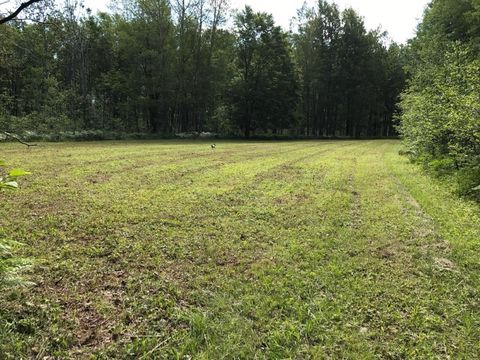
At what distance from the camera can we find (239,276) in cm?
353

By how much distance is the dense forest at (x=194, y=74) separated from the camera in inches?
1041

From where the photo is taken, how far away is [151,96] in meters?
30.7

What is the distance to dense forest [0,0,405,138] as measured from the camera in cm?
2645

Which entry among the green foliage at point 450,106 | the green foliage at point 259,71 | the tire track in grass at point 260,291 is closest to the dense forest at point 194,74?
the green foliage at point 259,71

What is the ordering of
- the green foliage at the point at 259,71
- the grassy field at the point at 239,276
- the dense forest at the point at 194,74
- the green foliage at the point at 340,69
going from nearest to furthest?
the grassy field at the point at 239,276
the dense forest at the point at 194,74
the green foliage at the point at 259,71
the green foliage at the point at 340,69

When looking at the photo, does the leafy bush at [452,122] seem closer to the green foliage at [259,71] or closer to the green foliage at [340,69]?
the green foliage at [259,71]

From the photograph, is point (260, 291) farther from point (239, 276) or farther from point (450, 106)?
point (450, 106)

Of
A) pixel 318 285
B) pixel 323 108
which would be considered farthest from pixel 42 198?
pixel 323 108

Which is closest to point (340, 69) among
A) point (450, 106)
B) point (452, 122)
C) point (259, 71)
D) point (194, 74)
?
point (259, 71)

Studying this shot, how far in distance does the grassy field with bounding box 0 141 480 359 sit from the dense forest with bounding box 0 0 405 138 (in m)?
17.6

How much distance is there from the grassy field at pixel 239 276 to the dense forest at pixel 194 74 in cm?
1764

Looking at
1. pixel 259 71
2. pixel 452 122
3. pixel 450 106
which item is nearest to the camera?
pixel 452 122

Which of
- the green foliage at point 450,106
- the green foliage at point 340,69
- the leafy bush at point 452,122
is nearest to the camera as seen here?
the leafy bush at point 452,122

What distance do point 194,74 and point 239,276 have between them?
98.5 feet
